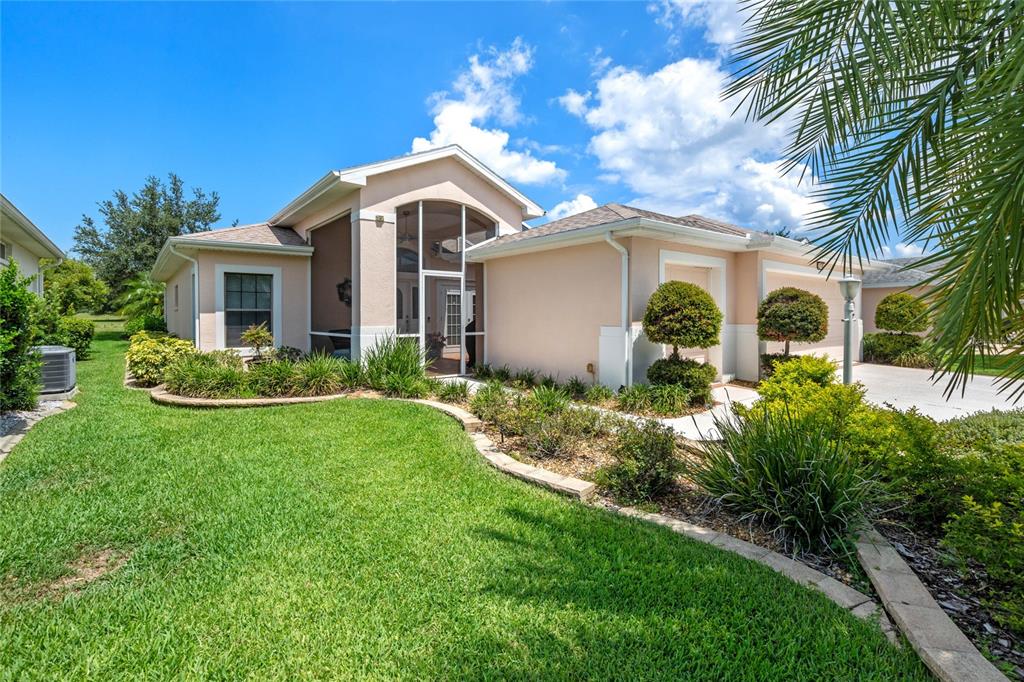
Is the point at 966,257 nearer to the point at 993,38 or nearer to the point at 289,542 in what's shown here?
the point at 993,38

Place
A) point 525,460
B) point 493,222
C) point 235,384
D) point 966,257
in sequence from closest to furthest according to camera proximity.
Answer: point 966,257 → point 525,460 → point 235,384 → point 493,222

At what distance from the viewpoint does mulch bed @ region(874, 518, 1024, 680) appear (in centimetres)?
246

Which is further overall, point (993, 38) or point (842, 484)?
point (842, 484)

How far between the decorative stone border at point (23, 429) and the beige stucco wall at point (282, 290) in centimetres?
409

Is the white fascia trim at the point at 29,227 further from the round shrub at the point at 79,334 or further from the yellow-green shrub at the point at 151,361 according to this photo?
the yellow-green shrub at the point at 151,361

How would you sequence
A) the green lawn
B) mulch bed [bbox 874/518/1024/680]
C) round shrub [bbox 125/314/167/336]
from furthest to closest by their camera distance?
1. round shrub [bbox 125/314/167/336]
2. mulch bed [bbox 874/518/1024/680]
3. the green lawn

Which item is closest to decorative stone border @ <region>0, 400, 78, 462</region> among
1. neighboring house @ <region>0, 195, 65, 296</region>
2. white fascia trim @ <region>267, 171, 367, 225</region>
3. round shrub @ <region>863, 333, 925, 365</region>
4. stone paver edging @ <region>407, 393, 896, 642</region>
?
neighboring house @ <region>0, 195, 65, 296</region>

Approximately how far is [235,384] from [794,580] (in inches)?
371

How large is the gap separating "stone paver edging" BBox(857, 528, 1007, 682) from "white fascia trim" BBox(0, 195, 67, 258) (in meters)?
13.9

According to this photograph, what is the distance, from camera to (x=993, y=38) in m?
2.78

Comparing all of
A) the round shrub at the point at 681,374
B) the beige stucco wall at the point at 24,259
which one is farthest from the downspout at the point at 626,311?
the beige stucco wall at the point at 24,259

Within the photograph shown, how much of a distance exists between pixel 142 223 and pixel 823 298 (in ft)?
138

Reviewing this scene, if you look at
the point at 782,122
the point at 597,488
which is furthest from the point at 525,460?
the point at 782,122

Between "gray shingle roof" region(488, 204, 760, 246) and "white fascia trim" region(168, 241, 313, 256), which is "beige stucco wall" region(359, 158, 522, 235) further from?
"white fascia trim" region(168, 241, 313, 256)
